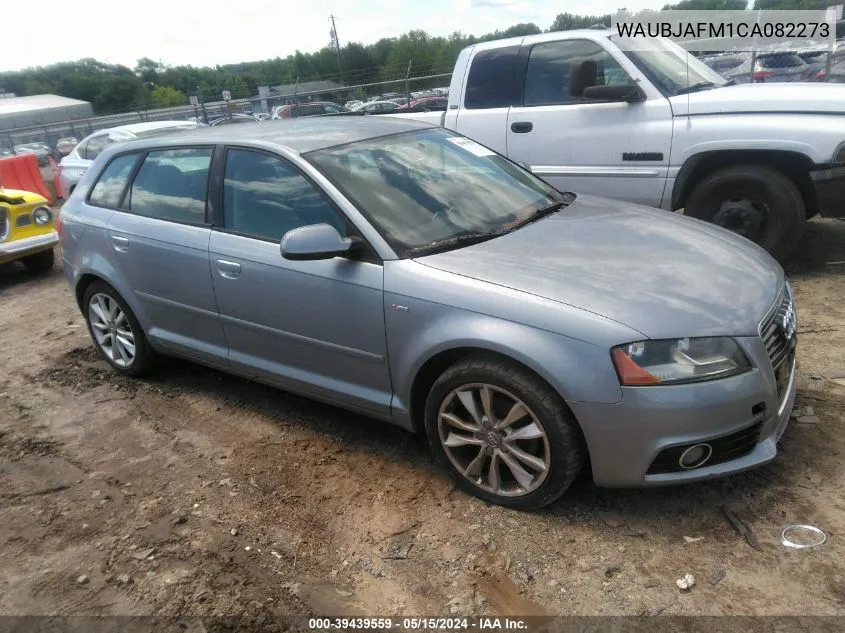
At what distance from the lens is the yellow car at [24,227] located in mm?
7387

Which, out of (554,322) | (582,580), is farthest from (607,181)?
(582,580)

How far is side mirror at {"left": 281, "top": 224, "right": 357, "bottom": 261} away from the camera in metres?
2.96

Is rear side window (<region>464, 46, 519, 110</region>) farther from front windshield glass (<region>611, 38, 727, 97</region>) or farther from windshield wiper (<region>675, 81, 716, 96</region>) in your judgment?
windshield wiper (<region>675, 81, 716, 96</region>)

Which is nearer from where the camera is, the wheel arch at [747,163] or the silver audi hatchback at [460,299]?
the silver audi hatchback at [460,299]

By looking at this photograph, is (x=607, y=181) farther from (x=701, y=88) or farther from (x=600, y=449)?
(x=600, y=449)

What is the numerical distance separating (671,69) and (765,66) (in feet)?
31.0

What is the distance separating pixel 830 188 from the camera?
4.89 m

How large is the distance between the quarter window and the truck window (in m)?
3.28

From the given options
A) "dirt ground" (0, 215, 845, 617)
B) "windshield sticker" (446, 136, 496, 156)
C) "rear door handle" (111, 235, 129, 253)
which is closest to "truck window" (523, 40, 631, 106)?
"windshield sticker" (446, 136, 496, 156)

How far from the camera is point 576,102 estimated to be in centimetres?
575

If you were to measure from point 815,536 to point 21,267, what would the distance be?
30.0 feet

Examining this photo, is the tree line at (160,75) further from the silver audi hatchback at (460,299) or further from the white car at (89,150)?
the silver audi hatchback at (460,299)

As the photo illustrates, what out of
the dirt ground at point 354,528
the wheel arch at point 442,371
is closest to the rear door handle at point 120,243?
the dirt ground at point 354,528

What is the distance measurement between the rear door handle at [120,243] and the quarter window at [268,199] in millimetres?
923
